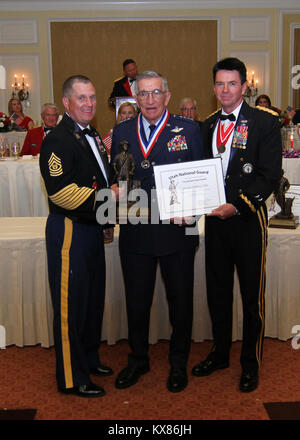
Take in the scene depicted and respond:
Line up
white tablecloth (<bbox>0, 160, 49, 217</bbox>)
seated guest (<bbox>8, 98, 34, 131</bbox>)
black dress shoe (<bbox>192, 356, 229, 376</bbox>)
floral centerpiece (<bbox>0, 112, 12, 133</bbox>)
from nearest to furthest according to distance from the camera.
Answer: black dress shoe (<bbox>192, 356, 229, 376</bbox>) < white tablecloth (<bbox>0, 160, 49, 217</bbox>) < floral centerpiece (<bbox>0, 112, 12, 133</bbox>) < seated guest (<bbox>8, 98, 34, 131</bbox>)

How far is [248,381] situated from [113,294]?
1023 mm

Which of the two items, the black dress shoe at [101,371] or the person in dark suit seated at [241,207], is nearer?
the person in dark suit seated at [241,207]

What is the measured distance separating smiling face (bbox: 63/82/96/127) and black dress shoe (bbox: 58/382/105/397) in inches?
55.2

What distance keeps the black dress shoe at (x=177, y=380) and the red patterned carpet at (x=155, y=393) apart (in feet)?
0.10

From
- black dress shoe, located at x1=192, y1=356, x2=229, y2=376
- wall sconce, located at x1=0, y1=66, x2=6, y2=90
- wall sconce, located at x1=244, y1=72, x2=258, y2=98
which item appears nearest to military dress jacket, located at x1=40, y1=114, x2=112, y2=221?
black dress shoe, located at x1=192, y1=356, x2=229, y2=376

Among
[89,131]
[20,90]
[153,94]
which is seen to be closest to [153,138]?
[153,94]

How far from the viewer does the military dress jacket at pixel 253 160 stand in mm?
2406

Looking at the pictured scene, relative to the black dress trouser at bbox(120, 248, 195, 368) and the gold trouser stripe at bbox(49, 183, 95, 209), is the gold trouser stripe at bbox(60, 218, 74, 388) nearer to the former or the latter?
the gold trouser stripe at bbox(49, 183, 95, 209)

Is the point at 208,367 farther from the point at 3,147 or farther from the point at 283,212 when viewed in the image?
the point at 3,147

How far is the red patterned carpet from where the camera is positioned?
2.41m

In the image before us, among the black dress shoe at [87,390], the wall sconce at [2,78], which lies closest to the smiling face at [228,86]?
the black dress shoe at [87,390]

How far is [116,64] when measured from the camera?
9.73m

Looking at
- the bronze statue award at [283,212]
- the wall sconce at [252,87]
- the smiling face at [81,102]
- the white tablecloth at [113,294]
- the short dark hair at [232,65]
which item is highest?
the wall sconce at [252,87]

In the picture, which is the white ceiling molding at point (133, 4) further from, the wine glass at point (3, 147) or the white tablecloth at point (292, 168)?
the white tablecloth at point (292, 168)
